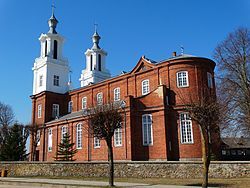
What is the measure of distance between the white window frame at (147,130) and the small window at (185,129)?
3125 mm

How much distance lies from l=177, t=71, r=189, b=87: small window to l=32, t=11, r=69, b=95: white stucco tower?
73.5ft

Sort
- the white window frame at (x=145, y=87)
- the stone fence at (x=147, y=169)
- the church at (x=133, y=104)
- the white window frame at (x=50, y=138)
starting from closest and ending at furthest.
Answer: the stone fence at (x=147, y=169) → the church at (x=133, y=104) → the white window frame at (x=145, y=87) → the white window frame at (x=50, y=138)

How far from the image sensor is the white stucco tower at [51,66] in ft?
146

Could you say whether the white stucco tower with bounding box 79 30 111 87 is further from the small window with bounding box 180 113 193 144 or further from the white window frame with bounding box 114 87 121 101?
the small window with bounding box 180 113 193 144

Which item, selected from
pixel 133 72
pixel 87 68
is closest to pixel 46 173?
pixel 133 72

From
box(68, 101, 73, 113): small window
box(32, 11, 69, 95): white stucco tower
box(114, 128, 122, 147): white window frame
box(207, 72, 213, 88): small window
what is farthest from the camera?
box(68, 101, 73, 113): small window

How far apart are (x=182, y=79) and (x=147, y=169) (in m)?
11.5

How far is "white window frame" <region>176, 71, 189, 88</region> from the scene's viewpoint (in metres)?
29.7

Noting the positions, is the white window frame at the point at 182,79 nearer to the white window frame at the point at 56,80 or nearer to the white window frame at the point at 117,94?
the white window frame at the point at 117,94

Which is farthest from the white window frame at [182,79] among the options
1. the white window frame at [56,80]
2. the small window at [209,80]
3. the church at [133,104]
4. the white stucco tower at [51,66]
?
the white window frame at [56,80]

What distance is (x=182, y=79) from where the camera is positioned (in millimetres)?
29906

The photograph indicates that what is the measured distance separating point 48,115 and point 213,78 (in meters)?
24.9

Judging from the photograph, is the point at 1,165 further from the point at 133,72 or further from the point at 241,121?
the point at 241,121

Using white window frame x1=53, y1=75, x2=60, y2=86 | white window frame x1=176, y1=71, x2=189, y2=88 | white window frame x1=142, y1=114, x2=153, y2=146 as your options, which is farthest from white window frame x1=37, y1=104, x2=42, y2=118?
white window frame x1=176, y1=71, x2=189, y2=88
